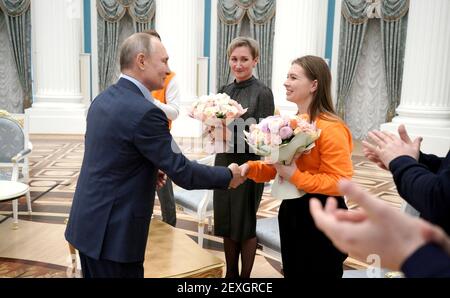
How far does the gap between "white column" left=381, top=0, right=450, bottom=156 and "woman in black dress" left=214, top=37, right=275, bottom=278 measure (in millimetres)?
5846

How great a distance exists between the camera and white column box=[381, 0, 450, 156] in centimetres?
816

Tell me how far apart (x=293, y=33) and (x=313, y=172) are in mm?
7891

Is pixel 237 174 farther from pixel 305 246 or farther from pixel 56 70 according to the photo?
pixel 56 70

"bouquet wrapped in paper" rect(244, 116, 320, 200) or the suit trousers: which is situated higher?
"bouquet wrapped in paper" rect(244, 116, 320, 200)

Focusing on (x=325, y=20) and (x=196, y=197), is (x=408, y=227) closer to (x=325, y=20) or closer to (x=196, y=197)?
(x=196, y=197)

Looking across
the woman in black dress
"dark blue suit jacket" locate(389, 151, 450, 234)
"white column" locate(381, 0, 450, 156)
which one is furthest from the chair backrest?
"white column" locate(381, 0, 450, 156)

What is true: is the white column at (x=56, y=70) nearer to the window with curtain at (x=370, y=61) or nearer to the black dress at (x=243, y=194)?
the window with curtain at (x=370, y=61)

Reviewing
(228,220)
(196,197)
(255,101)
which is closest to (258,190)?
(228,220)

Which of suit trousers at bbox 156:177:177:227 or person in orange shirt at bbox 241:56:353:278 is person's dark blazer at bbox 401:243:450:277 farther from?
suit trousers at bbox 156:177:177:227

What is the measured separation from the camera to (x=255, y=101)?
3420 mm

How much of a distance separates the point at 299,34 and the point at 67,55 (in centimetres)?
554

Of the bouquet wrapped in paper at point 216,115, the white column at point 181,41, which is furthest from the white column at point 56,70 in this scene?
the bouquet wrapped in paper at point 216,115

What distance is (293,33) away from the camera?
9.86m

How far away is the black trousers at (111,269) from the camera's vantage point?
7.13 ft
